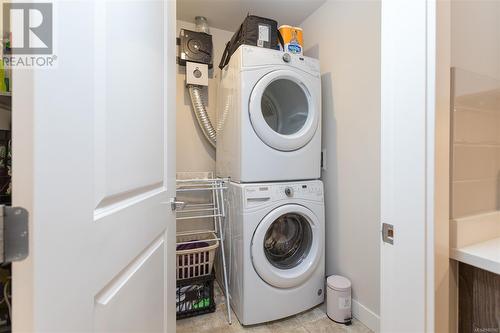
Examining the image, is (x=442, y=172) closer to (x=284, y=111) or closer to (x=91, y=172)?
(x=91, y=172)

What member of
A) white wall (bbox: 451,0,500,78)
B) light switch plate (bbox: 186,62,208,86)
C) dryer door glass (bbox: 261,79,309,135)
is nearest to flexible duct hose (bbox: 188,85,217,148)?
light switch plate (bbox: 186,62,208,86)

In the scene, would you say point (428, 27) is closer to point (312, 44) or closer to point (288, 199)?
point (288, 199)

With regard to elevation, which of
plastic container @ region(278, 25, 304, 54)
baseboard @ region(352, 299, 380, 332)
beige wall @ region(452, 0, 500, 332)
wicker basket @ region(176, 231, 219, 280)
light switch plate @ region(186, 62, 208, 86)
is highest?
plastic container @ region(278, 25, 304, 54)

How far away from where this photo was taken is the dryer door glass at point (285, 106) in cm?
183

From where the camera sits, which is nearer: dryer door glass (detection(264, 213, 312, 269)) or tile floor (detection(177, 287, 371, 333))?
tile floor (detection(177, 287, 371, 333))

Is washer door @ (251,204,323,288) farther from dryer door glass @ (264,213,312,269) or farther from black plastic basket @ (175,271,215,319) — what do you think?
black plastic basket @ (175,271,215,319)

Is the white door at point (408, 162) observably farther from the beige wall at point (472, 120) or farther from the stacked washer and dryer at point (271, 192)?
the stacked washer and dryer at point (271, 192)

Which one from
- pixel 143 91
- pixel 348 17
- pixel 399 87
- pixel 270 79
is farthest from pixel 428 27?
pixel 348 17

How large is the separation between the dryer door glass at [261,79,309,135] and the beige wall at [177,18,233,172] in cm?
60

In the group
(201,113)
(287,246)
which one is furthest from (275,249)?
(201,113)

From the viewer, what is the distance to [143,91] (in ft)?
2.48

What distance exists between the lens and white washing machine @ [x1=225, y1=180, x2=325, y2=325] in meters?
1.52

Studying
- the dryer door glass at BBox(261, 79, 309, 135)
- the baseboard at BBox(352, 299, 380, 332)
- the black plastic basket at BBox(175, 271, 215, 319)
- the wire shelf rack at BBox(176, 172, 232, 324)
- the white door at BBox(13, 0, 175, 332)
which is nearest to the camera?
the white door at BBox(13, 0, 175, 332)

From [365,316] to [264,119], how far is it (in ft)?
4.80
